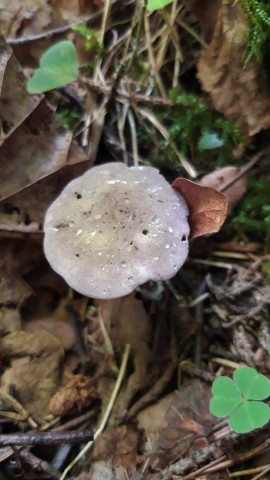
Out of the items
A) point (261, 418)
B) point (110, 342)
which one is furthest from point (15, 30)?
point (261, 418)

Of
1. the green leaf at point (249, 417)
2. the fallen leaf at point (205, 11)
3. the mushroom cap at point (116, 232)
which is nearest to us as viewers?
the green leaf at point (249, 417)

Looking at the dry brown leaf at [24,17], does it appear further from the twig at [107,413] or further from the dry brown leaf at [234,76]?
the twig at [107,413]

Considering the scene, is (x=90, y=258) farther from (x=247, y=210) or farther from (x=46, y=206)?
(x=247, y=210)

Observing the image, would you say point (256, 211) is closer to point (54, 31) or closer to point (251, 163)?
point (251, 163)

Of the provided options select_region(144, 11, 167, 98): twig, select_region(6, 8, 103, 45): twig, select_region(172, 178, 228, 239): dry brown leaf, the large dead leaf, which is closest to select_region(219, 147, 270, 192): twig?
select_region(172, 178, 228, 239): dry brown leaf

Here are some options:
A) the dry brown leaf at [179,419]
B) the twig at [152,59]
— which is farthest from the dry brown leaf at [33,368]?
the twig at [152,59]
